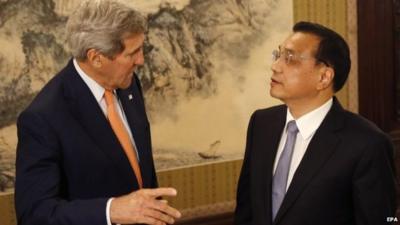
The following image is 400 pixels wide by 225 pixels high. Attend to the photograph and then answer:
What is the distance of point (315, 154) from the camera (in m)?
2.11

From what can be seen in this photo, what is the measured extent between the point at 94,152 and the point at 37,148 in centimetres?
19

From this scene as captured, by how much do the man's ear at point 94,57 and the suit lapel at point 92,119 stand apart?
75 mm

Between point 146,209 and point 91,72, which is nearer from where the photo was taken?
point 146,209

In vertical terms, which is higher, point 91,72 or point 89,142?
point 91,72

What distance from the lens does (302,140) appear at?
85.7 inches

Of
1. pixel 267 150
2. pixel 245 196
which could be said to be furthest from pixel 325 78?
pixel 245 196

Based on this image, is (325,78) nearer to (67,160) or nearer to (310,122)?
(310,122)

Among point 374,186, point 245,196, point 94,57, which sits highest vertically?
point 94,57

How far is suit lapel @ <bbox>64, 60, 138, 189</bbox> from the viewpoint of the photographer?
6.21ft

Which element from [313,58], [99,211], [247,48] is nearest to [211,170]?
[247,48]

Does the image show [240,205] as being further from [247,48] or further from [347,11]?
[347,11]

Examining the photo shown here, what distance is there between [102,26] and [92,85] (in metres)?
0.23

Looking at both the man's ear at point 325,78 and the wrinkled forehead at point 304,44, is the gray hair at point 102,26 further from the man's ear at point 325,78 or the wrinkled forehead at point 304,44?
the man's ear at point 325,78

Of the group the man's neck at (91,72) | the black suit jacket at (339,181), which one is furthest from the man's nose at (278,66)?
the man's neck at (91,72)
